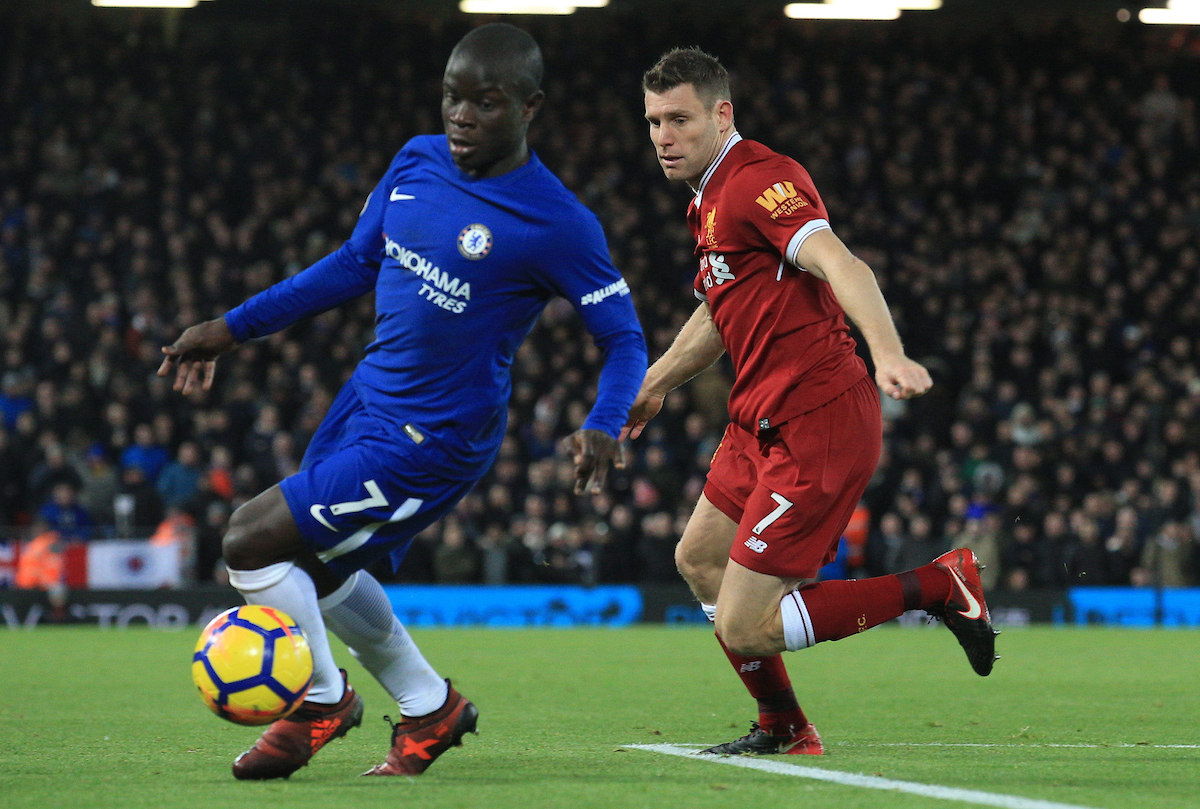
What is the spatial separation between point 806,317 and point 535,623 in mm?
12280

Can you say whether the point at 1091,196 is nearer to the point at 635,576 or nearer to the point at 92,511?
the point at 635,576

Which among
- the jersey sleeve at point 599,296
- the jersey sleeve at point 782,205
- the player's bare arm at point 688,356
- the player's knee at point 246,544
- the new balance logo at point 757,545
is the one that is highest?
the jersey sleeve at point 782,205

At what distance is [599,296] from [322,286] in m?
0.90

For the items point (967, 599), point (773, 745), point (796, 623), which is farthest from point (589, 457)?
point (967, 599)

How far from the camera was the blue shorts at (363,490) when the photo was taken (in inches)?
184

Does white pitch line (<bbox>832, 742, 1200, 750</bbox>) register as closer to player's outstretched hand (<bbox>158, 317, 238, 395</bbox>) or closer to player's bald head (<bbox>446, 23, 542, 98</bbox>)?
player's outstretched hand (<bbox>158, 317, 238, 395</bbox>)

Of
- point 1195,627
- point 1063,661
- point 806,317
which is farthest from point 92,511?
point 806,317

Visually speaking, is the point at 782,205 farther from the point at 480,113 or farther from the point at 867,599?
the point at 867,599

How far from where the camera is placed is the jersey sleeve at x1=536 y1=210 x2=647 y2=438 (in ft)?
15.4

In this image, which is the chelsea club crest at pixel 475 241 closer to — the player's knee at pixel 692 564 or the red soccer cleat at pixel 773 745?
the player's knee at pixel 692 564

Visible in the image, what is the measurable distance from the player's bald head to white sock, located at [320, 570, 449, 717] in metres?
1.62

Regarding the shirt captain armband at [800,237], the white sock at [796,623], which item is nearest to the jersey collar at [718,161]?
the shirt captain armband at [800,237]

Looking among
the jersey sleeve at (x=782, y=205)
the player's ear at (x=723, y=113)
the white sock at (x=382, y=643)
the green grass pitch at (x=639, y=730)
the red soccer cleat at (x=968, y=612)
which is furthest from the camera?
the red soccer cleat at (x=968, y=612)

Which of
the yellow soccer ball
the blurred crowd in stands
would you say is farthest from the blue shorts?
the blurred crowd in stands
